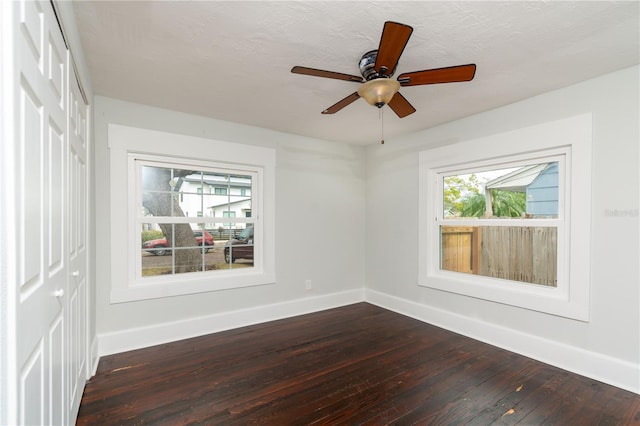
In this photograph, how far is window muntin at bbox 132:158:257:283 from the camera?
3.02 m

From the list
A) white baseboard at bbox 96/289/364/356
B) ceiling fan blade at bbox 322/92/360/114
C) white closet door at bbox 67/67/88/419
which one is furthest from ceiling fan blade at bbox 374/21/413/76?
white baseboard at bbox 96/289/364/356

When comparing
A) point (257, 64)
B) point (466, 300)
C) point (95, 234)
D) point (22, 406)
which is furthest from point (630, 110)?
point (95, 234)

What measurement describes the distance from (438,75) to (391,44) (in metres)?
0.41

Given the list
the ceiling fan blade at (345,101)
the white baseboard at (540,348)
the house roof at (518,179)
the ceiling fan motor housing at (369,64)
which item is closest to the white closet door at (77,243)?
the ceiling fan blade at (345,101)

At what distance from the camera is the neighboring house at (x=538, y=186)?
2689mm

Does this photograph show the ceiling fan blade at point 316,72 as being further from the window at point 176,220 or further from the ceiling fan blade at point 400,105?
the window at point 176,220

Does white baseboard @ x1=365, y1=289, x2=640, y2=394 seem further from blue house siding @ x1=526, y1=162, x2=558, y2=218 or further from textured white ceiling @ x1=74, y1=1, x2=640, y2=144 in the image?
textured white ceiling @ x1=74, y1=1, x2=640, y2=144

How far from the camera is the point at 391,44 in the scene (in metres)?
1.53

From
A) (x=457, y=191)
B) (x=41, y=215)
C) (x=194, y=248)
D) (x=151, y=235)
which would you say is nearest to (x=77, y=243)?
(x=41, y=215)

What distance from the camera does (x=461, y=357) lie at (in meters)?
2.67

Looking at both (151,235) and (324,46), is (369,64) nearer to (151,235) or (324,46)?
(324,46)

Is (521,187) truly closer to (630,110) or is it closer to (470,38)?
(630,110)

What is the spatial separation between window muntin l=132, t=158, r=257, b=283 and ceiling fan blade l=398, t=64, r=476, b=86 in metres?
2.29

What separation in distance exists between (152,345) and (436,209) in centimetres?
337
